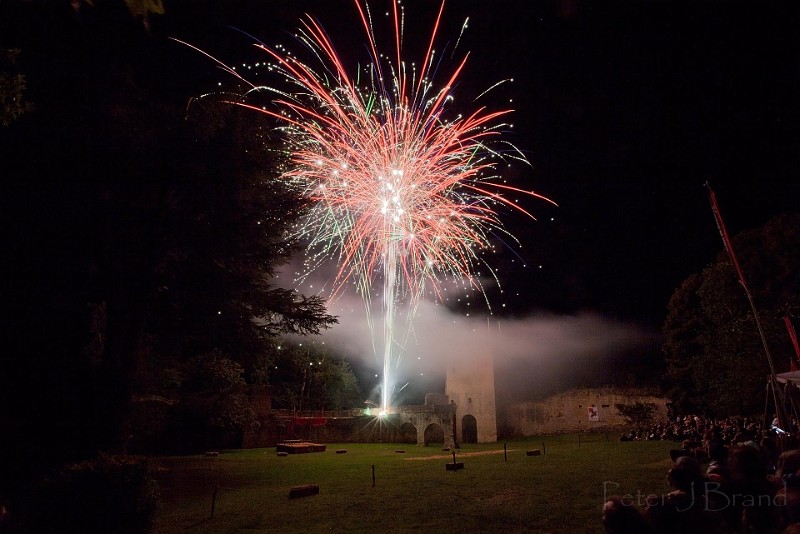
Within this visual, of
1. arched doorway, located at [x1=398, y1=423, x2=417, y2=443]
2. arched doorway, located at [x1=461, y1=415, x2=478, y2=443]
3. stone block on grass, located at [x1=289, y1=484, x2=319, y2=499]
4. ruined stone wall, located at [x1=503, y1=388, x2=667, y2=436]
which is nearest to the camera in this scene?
stone block on grass, located at [x1=289, y1=484, x2=319, y2=499]

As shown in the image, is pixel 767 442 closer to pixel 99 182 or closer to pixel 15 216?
pixel 99 182

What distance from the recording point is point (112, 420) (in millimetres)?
9977

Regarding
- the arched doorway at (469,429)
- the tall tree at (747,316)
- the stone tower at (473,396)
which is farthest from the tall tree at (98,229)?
the arched doorway at (469,429)

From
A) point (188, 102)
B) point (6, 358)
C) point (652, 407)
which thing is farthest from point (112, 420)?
point (652, 407)

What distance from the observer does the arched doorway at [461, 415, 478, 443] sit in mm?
43406

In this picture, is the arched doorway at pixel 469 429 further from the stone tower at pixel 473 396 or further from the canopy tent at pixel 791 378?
the canopy tent at pixel 791 378

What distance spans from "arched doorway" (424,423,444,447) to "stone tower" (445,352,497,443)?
150 centimetres

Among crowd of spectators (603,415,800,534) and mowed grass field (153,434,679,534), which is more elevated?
crowd of spectators (603,415,800,534)

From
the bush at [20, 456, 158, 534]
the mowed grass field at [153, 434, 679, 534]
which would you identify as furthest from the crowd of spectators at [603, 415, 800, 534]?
the bush at [20, 456, 158, 534]

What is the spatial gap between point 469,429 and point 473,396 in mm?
2869

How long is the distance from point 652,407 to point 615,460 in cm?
2368

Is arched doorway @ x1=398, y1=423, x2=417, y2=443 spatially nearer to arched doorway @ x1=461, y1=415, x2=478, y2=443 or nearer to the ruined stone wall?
arched doorway @ x1=461, y1=415, x2=478, y2=443

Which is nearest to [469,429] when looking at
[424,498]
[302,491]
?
[302,491]

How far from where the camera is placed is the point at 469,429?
145ft
